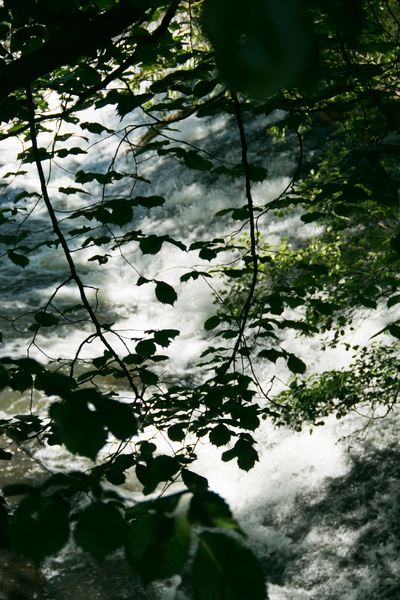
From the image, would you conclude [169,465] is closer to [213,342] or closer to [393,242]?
[393,242]

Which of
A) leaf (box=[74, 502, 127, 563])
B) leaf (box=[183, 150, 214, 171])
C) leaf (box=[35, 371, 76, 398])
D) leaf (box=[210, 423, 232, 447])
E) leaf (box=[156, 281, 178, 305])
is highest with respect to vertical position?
leaf (box=[183, 150, 214, 171])

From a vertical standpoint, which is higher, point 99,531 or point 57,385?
point 57,385

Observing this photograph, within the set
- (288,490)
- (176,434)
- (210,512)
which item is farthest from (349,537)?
(210,512)

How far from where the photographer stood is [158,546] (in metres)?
0.40

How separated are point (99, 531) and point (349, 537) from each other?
10.0 feet

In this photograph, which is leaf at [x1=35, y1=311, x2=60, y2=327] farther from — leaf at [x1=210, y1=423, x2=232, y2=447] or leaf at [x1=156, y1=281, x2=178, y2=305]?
leaf at [x1=210, y1=423, x2=232, y2=447]

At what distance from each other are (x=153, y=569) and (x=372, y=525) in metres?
3.10

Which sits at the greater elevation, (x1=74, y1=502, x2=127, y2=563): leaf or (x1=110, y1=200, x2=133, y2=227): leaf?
(x1=110, y1=200, x2=133, y2=227): leaf

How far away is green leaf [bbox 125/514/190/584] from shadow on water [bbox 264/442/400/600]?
281 centimetres

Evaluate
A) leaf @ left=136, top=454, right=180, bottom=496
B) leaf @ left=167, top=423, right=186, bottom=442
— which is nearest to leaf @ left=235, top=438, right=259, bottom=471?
leaf @ left=167, top=423, right=186, bottom=442

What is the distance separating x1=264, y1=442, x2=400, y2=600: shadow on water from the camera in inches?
106

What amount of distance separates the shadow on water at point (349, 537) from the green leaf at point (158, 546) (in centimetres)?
281

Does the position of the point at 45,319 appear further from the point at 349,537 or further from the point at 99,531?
the point at 349,537

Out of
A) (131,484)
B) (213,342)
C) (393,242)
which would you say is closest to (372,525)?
(131,484)
